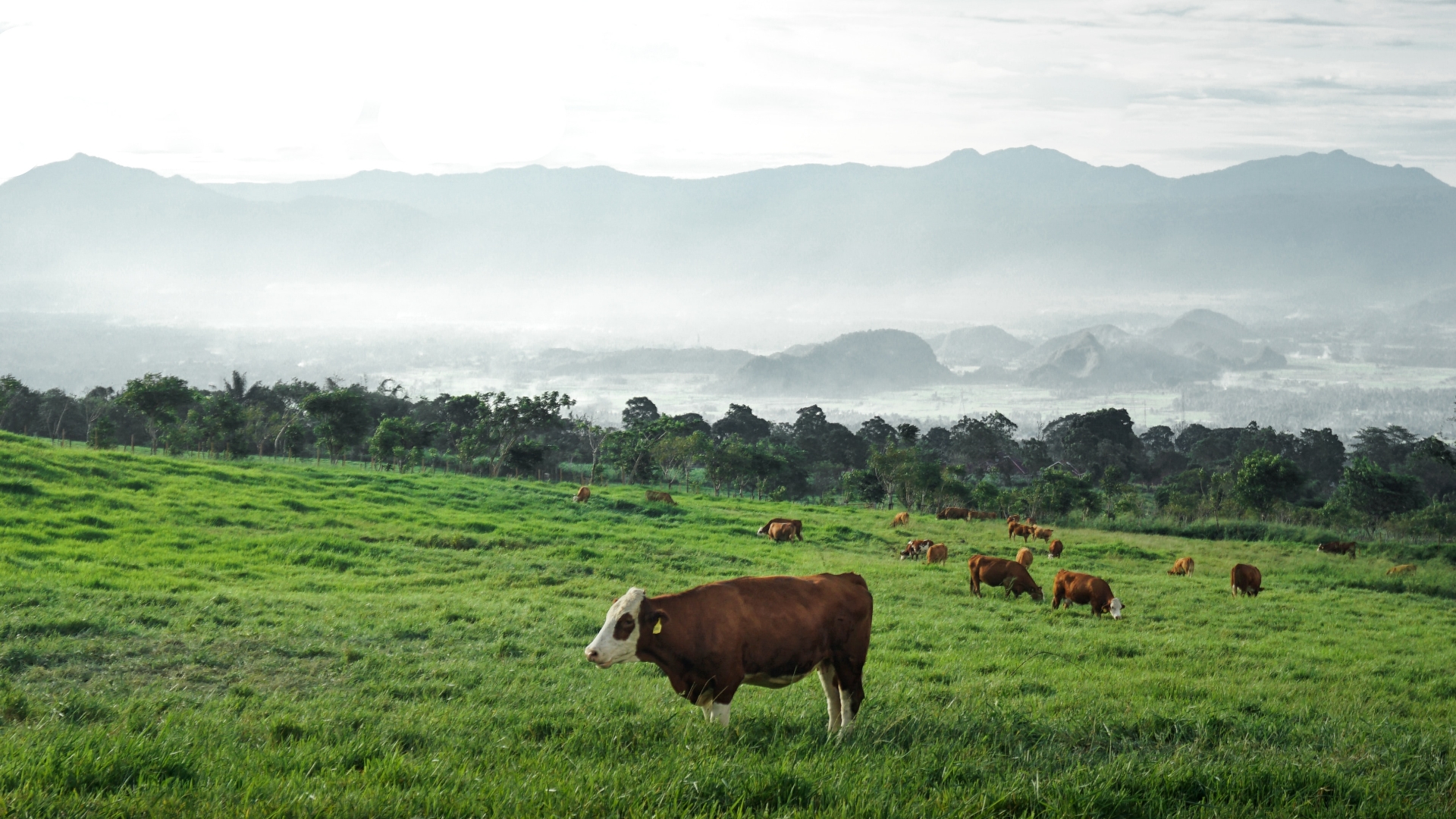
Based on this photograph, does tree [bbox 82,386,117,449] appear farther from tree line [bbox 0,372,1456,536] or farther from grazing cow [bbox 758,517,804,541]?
grazing cow [bbox 758,517,804,541]

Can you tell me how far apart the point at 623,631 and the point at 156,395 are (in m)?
67.2

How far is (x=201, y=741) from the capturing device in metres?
6.21

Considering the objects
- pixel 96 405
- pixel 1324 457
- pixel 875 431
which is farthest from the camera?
pixel 875 431

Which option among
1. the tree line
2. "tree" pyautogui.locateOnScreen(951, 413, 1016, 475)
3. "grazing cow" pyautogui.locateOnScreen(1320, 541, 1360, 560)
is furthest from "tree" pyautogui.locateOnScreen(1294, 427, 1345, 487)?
"grazing cow" pyautogui.locateOnScreen(1320, 541, 1360, 560)

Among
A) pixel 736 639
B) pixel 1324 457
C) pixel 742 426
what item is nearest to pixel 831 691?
pixel 736 639

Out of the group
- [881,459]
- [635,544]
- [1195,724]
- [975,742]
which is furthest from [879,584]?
[881,459]

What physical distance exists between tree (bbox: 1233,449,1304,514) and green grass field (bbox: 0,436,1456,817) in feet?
102

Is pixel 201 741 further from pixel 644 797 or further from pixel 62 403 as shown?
pixel 62 403

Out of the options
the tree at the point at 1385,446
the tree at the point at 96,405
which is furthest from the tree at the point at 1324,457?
the tree at the point at 96,405

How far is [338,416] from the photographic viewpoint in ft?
221

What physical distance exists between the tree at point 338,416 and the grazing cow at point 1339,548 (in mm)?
63911

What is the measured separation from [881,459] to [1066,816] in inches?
2443

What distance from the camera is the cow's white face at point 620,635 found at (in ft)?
22.7

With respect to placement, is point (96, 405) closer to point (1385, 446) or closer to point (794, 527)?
point (794, 527)
